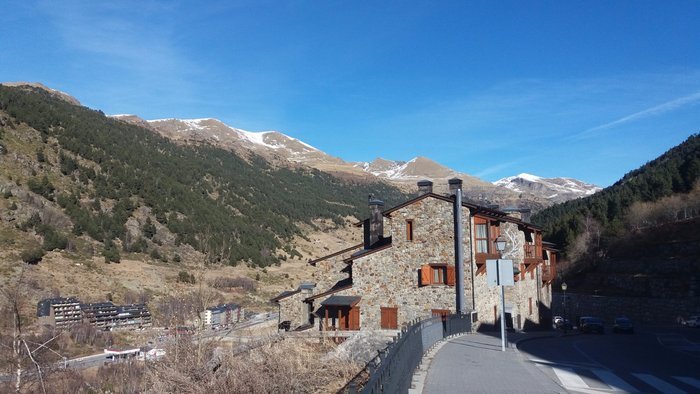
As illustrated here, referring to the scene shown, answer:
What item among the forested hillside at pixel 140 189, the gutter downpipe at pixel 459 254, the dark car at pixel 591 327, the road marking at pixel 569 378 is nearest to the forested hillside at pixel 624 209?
the dark car at pixel 591 327

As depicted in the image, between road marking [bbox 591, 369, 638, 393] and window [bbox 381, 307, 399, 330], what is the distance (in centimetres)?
1563

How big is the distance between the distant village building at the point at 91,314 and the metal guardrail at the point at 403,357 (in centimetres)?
2028

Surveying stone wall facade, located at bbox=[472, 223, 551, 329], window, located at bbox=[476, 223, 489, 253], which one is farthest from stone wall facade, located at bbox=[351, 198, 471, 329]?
stone wall facade, located at bbox=[472, 223, 551, 329]

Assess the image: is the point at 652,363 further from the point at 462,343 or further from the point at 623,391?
the point at 623,391

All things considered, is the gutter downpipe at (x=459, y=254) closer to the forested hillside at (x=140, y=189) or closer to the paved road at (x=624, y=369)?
the paved road at (x=624, y=369)

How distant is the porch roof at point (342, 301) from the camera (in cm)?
2913

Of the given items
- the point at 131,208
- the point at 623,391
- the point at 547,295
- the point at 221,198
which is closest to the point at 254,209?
the point at 221,198

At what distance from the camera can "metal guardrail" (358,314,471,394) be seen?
21.0ft

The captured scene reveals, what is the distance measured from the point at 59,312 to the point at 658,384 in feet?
95.9

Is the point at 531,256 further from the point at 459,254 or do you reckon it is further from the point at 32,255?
the point at 32,255

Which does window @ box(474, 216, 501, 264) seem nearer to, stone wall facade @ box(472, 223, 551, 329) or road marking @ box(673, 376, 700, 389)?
stone wall facade @ box(472, 223, 551, 329)

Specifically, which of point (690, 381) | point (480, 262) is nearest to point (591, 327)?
point (480, 262)

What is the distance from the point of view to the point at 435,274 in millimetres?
28406

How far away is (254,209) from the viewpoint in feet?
295
